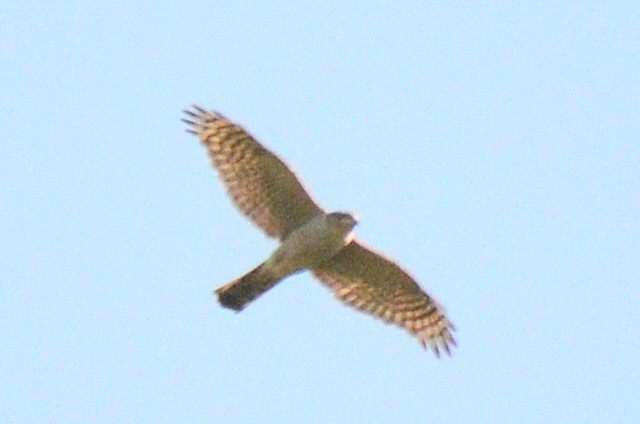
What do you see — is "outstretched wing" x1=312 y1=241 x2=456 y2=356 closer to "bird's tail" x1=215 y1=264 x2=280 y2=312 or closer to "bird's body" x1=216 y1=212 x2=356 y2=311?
"bird's body" x1=216 y1=212 x2=356 y2=311

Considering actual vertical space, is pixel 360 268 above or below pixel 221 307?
above

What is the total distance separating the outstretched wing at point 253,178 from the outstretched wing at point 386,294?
0.72m

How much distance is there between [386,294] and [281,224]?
4.85 feet

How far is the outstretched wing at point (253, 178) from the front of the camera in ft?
56.9

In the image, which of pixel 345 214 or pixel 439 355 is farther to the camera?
pixel 439 355

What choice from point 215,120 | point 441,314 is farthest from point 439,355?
point 215,120

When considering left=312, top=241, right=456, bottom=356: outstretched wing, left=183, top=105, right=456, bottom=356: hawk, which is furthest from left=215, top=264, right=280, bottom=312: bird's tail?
left=312, top=241, right=456, bottom=356: outstretched wing

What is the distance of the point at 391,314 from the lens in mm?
18328

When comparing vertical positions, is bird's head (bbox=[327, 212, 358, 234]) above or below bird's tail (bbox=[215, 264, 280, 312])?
above

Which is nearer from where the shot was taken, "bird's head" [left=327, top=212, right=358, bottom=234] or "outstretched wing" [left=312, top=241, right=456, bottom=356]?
"bird's head" [left=327, top=212, right=358, bottom=234]

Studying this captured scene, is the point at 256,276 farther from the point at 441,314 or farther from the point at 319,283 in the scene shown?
the point at 441,314

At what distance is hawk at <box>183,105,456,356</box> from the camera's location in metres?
17.3

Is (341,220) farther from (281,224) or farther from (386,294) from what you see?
(386,294)

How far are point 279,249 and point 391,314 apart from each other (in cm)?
164
